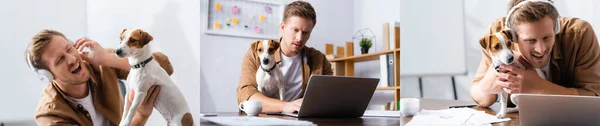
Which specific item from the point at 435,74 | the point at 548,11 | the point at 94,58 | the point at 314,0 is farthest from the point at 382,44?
the point at 94,58

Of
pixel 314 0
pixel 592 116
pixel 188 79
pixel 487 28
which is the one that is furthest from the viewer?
pixel 314 0

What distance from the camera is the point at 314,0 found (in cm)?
188

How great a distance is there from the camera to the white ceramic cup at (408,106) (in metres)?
1.24

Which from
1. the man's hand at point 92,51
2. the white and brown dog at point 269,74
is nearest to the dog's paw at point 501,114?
the white and brown dog at point 269,74

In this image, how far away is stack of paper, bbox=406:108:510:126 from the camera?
1.12 meters

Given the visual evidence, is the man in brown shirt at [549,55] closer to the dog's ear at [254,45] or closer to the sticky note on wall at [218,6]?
the dog's ear at [254,45]

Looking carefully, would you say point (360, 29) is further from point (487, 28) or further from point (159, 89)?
point (159, 89)

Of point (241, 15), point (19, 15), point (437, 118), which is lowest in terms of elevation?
point (437, 118)

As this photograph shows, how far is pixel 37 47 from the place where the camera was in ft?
1.85

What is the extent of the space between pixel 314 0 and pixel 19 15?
4.44ft

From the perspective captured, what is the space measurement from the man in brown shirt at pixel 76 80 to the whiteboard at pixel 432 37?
97 cm

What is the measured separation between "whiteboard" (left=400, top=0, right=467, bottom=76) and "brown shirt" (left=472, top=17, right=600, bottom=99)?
0.91 feet

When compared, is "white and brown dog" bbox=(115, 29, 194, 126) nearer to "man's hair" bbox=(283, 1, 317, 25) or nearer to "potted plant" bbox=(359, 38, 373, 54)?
"man's hair" bbox=(283, 1, 317, 25)

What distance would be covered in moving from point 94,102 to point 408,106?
2.80 feet
